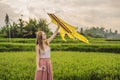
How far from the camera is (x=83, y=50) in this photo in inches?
916

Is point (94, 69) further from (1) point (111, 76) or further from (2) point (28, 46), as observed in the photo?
(2) point (28, 46)

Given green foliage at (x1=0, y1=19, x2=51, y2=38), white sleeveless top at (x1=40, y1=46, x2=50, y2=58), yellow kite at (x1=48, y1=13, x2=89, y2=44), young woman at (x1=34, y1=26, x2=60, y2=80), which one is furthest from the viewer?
green foliage at (x1=0, y1=19, x2=51, y2=38)

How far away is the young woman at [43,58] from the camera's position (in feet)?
22.2

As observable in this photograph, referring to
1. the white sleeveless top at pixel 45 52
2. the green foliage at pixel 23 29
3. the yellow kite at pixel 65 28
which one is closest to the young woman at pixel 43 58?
the white sleeveless top at pixel 45 52

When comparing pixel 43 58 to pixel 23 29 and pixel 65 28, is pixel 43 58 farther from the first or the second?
pixel 23 29

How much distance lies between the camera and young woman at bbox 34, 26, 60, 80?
6.76m

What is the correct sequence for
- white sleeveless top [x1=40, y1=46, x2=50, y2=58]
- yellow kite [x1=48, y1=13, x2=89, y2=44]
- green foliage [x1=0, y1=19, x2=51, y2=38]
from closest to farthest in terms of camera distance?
yellow kite [x1=48, y1=13, x2=89, y2=44] < white sleeveless top [x1=40, y1=46, x2=50, y2=58] < green foliage [x1=0, y1=19, x2=51, y2=38]

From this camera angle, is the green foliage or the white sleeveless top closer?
the white sleeveless top

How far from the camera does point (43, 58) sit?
6.96 meters

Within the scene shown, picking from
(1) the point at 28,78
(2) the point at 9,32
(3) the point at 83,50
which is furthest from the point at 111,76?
(2) the point at 9,32

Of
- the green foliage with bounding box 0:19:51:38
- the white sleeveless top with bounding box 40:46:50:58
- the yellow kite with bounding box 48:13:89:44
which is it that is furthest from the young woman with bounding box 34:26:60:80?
the green foliage with bounding box 0:19:51:38

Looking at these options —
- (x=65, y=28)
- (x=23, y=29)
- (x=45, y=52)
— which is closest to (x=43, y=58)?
(x=45, y=52)

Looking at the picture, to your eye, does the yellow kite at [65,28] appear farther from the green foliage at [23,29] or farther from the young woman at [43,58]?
the green foliage at [23,29]

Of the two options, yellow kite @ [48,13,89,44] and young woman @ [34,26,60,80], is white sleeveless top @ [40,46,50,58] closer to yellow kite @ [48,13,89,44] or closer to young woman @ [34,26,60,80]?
young woman @ [34,26,60,80]
